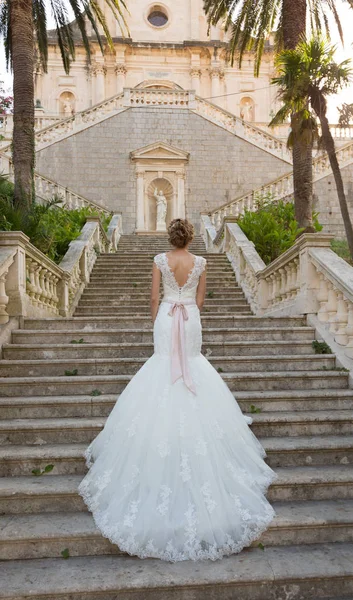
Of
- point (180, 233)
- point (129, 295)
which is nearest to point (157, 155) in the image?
point (129, 295)

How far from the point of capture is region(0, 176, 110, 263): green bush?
7.16 metres

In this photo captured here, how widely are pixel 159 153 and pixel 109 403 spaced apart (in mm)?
17055

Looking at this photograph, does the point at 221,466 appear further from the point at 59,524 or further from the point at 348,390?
the point at 348,390

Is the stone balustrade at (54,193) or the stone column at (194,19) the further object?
the stone column at (194,19)

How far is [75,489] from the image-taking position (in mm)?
3477

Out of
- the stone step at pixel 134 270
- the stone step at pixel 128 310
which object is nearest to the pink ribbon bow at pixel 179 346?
the stone step at pixel 128 310

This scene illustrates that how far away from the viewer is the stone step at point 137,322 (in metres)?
6.24

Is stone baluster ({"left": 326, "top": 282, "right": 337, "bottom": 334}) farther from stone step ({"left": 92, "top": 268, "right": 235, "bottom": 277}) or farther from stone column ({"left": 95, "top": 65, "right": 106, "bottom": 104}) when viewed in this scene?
stone column ({"left": 95, "top": 65, "right": 106, "bottom": 104})

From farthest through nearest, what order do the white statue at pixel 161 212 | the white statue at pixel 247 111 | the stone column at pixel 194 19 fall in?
the white statue at pixel 247 111, the stone column at pixel 194 19, the white statue at pixel 161 212

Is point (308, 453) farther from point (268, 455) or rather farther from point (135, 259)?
point (135, 259)

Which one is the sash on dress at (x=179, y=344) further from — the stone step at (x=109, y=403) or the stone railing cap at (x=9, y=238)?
the stone railing cap at (x=9, y=238)

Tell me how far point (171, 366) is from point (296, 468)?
1.34m

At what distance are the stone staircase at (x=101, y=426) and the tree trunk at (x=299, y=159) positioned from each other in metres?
4.62

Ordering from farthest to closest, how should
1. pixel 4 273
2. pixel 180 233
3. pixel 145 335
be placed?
pixel 145 335 → pixel 4 273 → pixel 180 233
